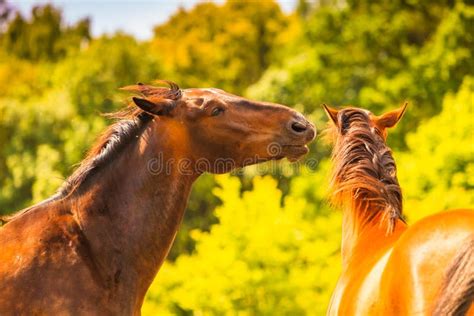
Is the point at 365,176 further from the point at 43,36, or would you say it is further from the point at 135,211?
the point at 43,36

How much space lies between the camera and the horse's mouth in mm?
6344

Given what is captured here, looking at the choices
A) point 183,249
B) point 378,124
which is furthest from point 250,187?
point 378,124

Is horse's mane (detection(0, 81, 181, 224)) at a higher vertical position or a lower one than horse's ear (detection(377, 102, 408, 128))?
lower

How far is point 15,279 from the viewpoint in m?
5.71

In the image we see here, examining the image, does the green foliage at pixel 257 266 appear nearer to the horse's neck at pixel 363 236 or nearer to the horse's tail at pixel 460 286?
the horse's neck at pixel 363 236

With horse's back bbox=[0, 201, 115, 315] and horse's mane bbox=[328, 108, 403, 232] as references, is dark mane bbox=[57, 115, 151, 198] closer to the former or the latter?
horse's back bbox=[0, 201, 115, 315]

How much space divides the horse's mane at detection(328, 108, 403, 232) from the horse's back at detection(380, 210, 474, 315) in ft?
4.07

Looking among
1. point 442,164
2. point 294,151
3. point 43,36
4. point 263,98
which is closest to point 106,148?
point 294,151

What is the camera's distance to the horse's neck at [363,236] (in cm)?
659

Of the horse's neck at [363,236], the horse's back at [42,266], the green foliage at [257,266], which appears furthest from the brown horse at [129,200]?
the green foliage at [257,266]

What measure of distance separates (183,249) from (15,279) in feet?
76.9

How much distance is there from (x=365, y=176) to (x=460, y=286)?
188cm

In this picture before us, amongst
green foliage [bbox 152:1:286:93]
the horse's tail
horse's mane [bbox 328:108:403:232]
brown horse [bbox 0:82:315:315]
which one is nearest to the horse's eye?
brown horse [bbox 0:82:315:315]

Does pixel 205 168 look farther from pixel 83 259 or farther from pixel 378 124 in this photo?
pixel 378 124
